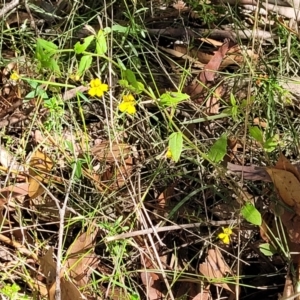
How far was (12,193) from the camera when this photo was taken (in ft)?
5.55

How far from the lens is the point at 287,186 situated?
1479 mm

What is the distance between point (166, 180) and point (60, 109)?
0.38 m

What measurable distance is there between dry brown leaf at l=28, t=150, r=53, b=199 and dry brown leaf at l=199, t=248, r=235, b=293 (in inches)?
20.4

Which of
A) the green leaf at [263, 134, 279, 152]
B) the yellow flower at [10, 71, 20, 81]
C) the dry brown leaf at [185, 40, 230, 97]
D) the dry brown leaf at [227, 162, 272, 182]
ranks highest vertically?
the yellow flower at [10, 71, 20, 81]

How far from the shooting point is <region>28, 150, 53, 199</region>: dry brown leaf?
1686mm

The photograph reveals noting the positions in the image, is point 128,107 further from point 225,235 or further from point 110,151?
point 225,235

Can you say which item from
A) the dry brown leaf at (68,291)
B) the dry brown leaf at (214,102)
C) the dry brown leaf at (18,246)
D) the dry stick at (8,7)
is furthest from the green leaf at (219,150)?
the dry stick at (8,7)

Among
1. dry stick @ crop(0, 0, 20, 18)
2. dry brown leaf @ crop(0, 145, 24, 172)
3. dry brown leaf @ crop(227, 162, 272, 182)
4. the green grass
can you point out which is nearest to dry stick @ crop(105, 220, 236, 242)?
the green grass

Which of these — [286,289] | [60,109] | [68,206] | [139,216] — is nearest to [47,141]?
[60,109]

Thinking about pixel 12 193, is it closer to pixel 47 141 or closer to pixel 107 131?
pixel 47 141

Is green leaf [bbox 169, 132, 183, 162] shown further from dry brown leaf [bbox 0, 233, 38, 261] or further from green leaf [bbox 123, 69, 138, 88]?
dry brown leaf [bbox 0, 233, 38, 261]

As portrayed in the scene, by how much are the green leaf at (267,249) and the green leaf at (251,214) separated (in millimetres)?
146

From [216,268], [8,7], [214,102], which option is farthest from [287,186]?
[8,7]

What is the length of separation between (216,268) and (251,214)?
0.25 meters
